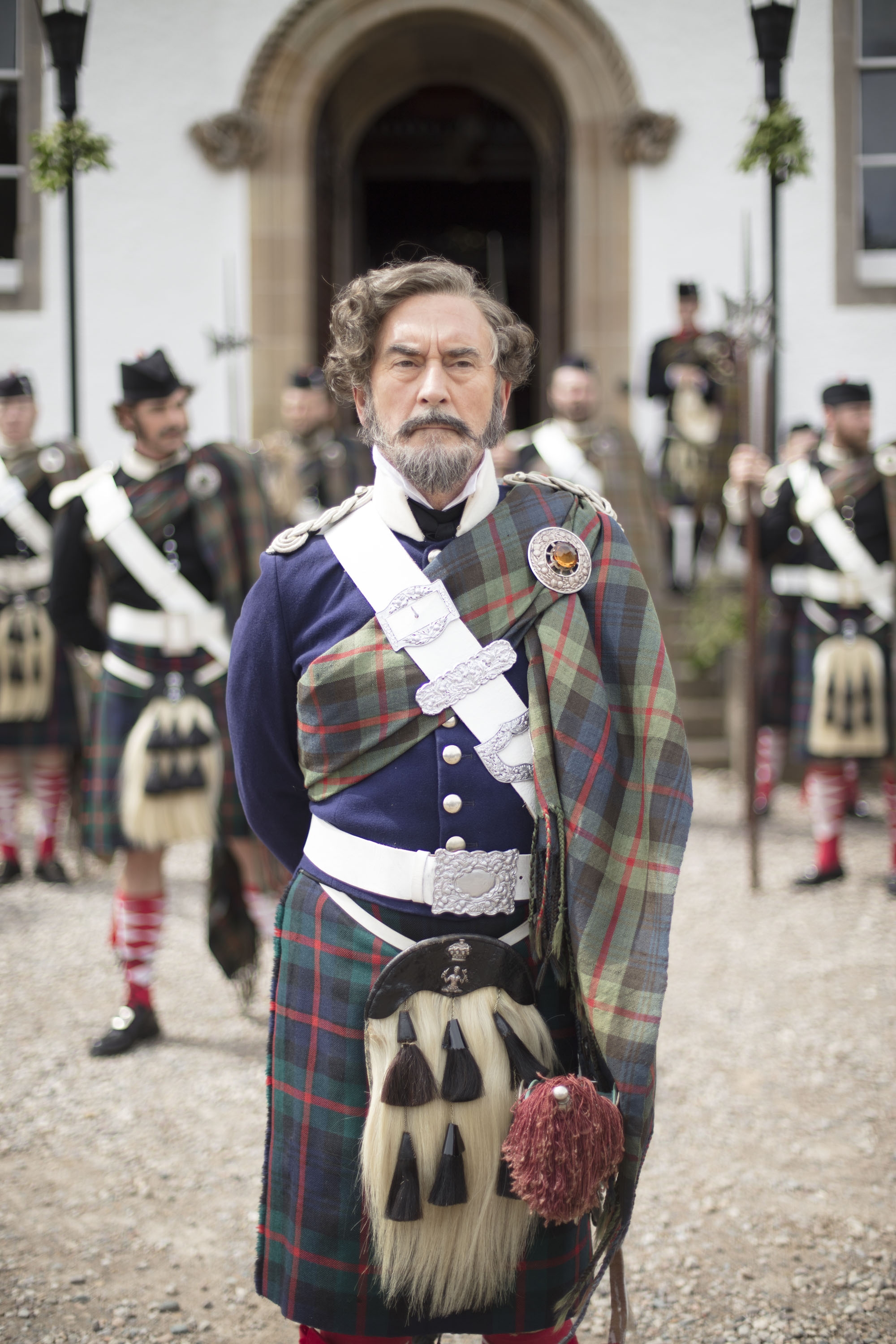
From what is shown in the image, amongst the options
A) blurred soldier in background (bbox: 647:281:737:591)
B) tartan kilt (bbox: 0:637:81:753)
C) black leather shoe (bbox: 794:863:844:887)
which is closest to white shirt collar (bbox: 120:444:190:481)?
tartan kilt (bbox: 0:637:81:753)

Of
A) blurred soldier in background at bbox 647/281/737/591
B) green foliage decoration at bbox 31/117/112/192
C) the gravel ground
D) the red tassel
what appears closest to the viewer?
the red tassel

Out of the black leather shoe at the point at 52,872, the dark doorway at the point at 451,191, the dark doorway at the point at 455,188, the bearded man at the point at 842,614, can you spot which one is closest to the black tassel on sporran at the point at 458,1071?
the bearded man at the point at 842,614

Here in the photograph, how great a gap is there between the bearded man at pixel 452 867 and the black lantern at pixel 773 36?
4.02 m

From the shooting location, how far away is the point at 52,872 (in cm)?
566

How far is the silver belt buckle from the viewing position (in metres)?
1.78

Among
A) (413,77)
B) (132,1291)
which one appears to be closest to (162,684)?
(132,1291)

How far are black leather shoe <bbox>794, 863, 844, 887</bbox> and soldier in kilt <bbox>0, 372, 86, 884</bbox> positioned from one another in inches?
123

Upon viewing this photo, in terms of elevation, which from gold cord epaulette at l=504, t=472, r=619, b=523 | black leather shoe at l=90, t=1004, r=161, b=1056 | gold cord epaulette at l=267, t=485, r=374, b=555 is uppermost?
gold cord epaulette at l=504, t=472, r=619, b=523

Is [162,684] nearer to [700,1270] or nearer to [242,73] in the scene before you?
[700,1270]

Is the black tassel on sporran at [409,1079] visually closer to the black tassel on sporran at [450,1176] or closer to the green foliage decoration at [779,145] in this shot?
the black tassel on sporran at [450,1176]

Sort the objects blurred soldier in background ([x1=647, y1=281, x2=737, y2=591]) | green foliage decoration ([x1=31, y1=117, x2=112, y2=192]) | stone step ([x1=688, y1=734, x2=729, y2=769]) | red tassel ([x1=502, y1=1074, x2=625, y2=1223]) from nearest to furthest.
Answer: red tassel ([x1=502, y1=1074, x2=625, y2=1223]) → green foliage decoration ([x1=31, y1=117, x2=112, y2=192]) → stone step ([x1=688, y1=734, x2=729, y2=769]) → blurred soldier in background ([x1=647, y1=281, x2=737, y2=591])

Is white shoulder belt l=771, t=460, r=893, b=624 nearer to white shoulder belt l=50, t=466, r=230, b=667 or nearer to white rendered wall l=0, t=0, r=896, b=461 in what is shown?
white shoulder belt l=50, t=466, r=230, b=667

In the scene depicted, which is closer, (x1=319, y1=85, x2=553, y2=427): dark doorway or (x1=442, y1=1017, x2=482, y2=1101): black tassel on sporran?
(x1=442, y1=1017, x2=482, y2=1101): black tassel on sporran

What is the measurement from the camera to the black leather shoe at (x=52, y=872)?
5.66 metres
